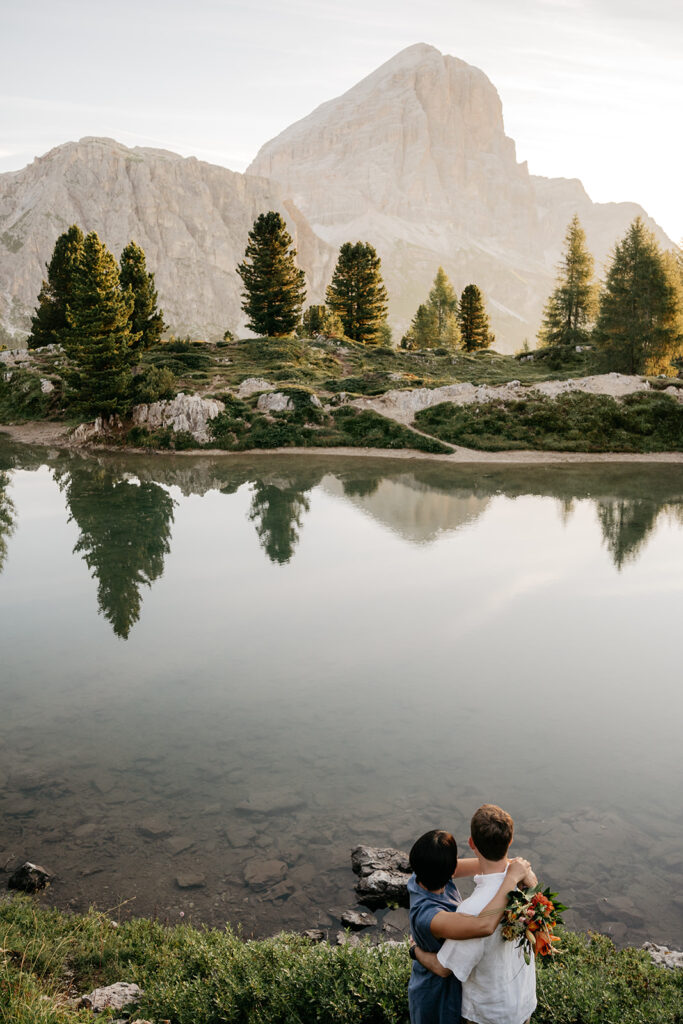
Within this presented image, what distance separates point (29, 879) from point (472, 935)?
6.67 metres

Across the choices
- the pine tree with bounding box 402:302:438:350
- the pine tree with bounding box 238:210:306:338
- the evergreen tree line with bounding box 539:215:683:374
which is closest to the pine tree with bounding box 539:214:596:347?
the pine tree with bounding box 402:302:438:350

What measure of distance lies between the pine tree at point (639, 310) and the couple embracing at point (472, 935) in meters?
53.3

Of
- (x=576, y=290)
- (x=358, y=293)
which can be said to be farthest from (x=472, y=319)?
(x=358, y=293)

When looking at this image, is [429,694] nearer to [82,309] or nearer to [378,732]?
[378,732]

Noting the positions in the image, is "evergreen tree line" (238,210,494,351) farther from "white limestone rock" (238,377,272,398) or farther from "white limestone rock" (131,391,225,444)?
"white limestone rock" (131,391,225,444)

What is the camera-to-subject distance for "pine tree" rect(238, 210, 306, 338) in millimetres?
73688

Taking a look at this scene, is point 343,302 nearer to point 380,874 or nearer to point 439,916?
point 380,874

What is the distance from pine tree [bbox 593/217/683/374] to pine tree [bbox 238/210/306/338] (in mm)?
34431

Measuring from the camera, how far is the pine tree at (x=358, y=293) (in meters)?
83.1

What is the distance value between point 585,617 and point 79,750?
38.9 feet

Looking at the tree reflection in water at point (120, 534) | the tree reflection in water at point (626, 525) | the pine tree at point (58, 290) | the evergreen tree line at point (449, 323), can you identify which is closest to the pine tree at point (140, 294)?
the pine tree at point (58, 290)

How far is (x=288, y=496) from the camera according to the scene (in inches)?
1264

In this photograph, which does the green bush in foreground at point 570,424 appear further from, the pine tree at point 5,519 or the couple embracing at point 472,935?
the couple embracing at point 472,935

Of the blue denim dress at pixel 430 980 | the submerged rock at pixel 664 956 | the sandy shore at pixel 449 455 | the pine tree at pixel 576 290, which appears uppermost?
the pine tree at pixel 576 290
